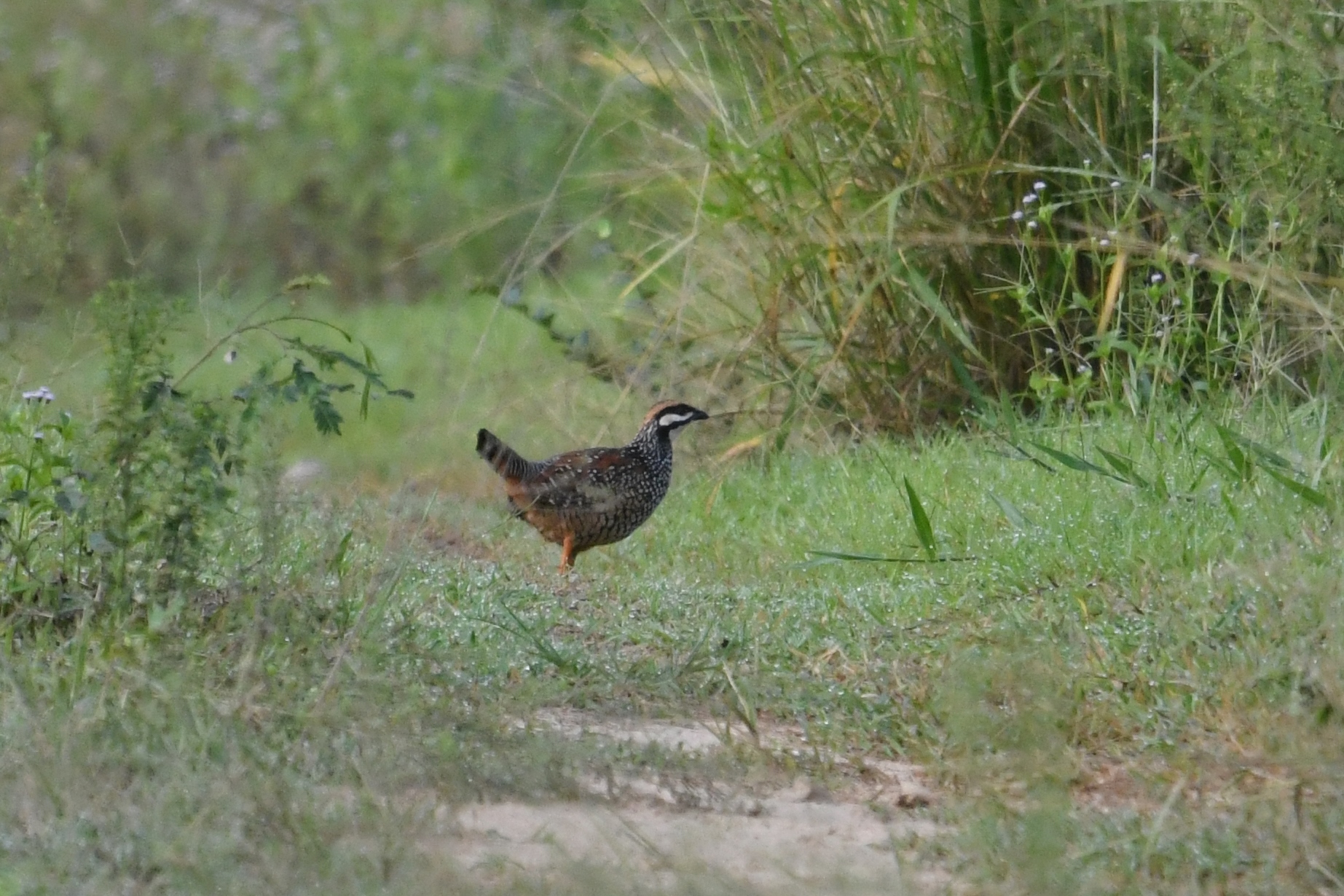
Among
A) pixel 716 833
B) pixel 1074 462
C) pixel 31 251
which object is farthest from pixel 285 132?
pixel 716 833

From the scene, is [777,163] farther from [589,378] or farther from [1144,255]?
[589,378]

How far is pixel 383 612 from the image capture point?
4543mm

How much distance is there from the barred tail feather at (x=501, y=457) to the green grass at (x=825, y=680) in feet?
1.69

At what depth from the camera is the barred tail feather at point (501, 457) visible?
637 centimetres

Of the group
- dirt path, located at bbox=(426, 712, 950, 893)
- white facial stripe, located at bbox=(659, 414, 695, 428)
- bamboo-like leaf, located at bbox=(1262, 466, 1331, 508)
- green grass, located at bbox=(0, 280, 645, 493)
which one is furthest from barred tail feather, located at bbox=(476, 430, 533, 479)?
bamboo-like leaf, located at bbox=(1262, 466, 1331, 508)

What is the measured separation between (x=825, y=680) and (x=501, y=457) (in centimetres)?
232

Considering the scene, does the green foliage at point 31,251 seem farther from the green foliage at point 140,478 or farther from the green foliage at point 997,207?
the green foliage at point 997,207

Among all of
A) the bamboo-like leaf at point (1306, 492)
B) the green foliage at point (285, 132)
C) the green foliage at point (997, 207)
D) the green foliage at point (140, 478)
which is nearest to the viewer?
the green foliage at point (140, 478)

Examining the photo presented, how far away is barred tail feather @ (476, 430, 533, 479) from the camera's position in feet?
20.9

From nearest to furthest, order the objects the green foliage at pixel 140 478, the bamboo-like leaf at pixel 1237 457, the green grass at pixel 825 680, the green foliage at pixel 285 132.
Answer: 1. the green grass at pixel 825 680
2. the green foliage at pixel 140 478
3. the bamboo-like leaf at pixel 1237 457
4. the green foliage at pixel 285 132

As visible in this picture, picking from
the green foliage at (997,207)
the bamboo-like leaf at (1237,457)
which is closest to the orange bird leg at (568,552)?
the green foliage at (997,207)

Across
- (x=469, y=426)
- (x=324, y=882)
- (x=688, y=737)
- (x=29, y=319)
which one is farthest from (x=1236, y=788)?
(x=469, y=426)

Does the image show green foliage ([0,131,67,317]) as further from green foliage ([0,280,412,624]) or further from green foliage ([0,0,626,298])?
green foliage ([0,0,626,298])

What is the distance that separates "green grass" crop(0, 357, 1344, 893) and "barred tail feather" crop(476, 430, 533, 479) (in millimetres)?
516
